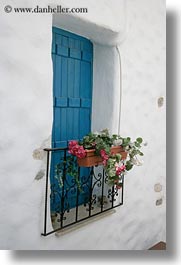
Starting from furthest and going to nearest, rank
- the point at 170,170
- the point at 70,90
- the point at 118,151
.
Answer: the point at 170,170 → the point at 70,90 → the point at 118,151

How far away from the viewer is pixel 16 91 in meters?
1.60

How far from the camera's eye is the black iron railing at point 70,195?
6.18 feet

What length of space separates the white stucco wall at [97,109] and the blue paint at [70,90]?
8 centimetres

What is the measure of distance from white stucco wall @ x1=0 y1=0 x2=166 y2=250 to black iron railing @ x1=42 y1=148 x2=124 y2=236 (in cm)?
9

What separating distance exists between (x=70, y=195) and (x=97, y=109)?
76cm

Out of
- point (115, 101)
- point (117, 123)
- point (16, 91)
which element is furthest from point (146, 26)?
point (16, 91)

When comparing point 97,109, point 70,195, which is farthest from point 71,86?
point 70,195

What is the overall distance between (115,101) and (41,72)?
2.67 ft

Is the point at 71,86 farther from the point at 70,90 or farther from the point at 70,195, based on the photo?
the point at 70,195

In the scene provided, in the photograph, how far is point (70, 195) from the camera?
226cm

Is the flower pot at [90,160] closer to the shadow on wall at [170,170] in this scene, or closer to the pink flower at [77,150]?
the pink flower at [77,150]

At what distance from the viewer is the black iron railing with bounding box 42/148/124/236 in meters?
1.88

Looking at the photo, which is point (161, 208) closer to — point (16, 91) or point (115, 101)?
point (115, 101)

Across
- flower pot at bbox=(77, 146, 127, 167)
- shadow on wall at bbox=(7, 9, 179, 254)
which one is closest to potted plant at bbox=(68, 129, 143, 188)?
flower pot at bbox=(77, 146, 127, 167)
